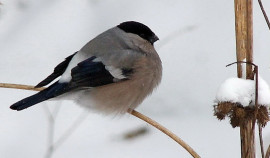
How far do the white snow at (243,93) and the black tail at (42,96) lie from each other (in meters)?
0.70

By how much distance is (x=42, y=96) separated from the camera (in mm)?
2348

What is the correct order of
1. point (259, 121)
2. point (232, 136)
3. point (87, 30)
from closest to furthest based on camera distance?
point (259, 121)
point (232, 136)
point (87, 30)

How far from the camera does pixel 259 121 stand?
75.5 inches

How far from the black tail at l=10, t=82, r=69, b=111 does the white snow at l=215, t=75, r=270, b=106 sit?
27.4 inches

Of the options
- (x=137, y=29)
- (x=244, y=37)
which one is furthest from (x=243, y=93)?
(x=137, y=29)

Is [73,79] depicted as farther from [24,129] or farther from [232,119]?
[24,129]

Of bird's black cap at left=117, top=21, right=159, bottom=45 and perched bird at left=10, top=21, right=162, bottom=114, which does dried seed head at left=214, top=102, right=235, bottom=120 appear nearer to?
perched bird at left=10, top=21, right=162, bottom=114

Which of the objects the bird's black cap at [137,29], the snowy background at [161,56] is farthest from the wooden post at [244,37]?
the snowy background at [161,56]

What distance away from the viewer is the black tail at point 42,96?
2.31 m

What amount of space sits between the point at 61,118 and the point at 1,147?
1.24 feet

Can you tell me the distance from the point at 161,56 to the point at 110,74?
1.32 m

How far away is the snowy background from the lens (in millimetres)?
3279

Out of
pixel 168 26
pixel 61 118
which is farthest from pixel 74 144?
pixel 168 26

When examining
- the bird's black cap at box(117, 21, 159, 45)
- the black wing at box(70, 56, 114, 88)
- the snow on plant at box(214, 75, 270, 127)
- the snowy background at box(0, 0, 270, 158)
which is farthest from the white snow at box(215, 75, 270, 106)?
the snowy background at box(0, 0, 270, 158)
